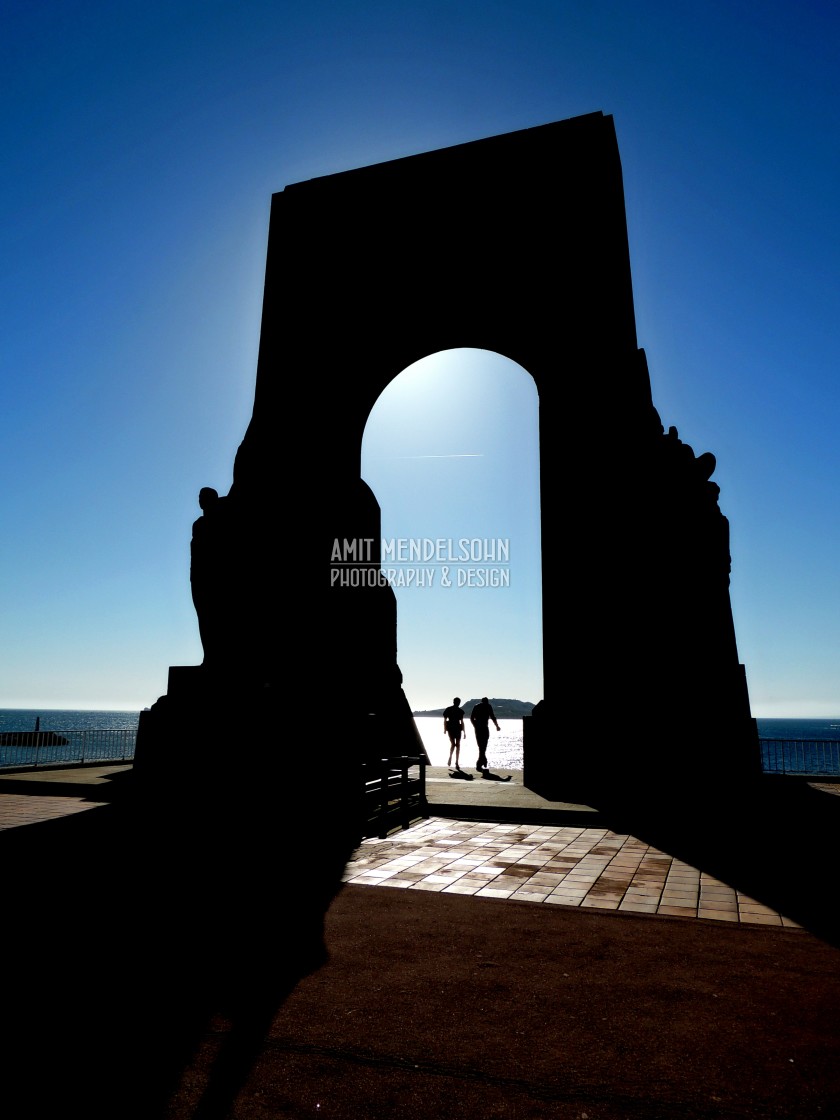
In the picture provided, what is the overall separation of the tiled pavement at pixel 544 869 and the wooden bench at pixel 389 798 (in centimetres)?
24

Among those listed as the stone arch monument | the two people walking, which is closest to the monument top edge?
the stone arch monument

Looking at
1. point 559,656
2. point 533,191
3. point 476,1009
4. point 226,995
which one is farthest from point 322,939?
point 533,191

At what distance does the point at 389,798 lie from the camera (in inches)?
344

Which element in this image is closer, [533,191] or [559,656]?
[559,656]

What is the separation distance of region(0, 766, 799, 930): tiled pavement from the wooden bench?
0.80 ft

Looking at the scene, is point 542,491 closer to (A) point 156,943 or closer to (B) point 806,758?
(B) point 806,758

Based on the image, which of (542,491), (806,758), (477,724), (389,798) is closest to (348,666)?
(477,724)

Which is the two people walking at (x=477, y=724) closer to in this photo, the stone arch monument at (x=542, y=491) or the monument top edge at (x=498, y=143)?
the stone arch monument at (x=542, y=491)

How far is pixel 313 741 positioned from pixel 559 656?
486 centimetres

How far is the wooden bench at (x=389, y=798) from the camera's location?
8.21 m

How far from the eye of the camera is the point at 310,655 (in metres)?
13.8

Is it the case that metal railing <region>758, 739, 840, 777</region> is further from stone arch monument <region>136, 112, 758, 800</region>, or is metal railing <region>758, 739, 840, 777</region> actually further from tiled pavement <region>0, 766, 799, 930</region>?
tiled pavement <region>0, 766, 799, 930</region>

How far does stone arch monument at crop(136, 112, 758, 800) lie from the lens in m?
11.3

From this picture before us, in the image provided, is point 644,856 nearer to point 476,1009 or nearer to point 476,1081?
point 476,1009
